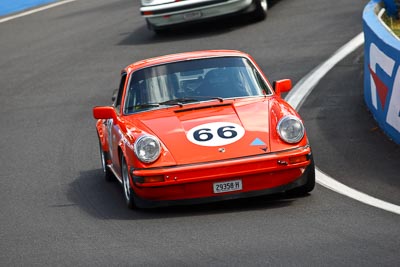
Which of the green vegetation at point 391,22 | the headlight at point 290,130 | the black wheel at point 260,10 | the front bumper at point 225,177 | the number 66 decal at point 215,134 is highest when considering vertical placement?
the number 66 decal at point 215,134

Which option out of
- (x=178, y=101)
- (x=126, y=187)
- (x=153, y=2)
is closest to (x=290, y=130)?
(x=178, y=101)

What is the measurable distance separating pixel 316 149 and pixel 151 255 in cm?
429

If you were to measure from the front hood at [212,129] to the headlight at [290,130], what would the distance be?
128 mm

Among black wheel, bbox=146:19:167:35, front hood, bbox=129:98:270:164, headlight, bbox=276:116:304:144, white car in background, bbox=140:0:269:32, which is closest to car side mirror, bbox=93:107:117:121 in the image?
front hood, bbox=129:98:270:164

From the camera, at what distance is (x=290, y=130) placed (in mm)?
9398

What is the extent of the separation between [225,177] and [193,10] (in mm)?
12055

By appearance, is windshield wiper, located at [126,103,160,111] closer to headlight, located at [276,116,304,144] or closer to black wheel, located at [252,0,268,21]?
headlight, located at [276,116,304,144]

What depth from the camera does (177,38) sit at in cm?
2139

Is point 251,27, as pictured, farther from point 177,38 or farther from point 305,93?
point 305,93

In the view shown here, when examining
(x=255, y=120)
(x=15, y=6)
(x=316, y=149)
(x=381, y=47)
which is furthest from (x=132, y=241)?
(x=15, y=6)

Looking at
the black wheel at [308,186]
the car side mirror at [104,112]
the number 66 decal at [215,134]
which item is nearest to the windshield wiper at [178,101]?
the car side mirror at [104,112]

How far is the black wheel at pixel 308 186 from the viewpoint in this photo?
369 inches

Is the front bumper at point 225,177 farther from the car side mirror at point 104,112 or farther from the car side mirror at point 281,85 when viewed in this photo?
the car side mirror at point 281,85

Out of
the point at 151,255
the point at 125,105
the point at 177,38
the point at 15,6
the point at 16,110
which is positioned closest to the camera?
the point at 151,255
